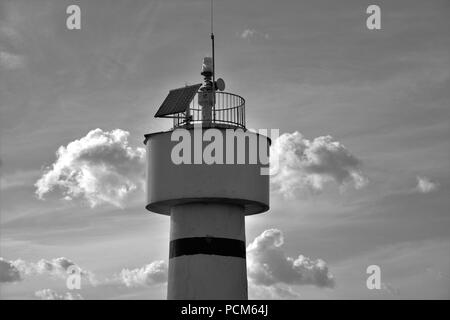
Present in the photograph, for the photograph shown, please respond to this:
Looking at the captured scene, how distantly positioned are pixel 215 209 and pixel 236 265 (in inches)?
99.0

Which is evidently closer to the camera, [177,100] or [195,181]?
[195,181]

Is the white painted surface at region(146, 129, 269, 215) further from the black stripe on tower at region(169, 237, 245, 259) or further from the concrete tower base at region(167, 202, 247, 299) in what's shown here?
the black stripe on tower at region(169, 237, 245, 259)

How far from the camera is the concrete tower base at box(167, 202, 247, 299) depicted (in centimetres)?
3609

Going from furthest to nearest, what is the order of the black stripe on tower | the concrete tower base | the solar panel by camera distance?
1. the solar panel
2. the black stripe on tower
3. the concrete tower base

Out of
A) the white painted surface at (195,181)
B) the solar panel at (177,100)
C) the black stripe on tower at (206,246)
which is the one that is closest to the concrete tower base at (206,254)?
the black stripe on tower at (206,246)

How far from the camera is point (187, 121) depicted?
38094mm

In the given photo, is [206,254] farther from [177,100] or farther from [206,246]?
[177,100]

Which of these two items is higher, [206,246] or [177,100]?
[177,100]

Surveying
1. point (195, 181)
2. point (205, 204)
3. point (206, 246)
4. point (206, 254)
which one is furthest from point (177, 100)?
point (206, 254)

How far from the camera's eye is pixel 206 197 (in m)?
36.0

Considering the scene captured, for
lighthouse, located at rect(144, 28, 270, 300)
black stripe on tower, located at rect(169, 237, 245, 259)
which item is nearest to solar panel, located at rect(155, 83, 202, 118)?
lighthouse, located at rect(144, 28, 270, 300)

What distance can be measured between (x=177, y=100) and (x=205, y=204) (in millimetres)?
5082
